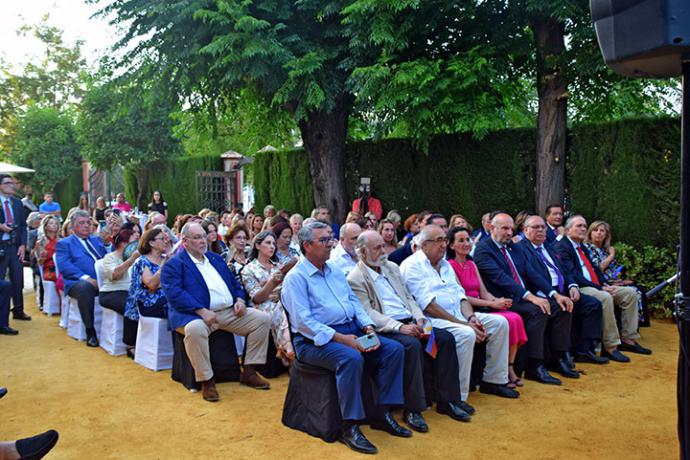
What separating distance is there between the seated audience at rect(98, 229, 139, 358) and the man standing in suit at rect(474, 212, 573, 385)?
357 centimetres

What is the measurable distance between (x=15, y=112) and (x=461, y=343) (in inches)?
1402

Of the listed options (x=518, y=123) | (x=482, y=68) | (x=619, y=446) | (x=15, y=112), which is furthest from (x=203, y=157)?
(x=619, y=446)

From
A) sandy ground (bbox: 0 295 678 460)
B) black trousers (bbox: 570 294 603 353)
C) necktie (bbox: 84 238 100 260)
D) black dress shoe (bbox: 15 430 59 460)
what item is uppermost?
necktie (bbox: 84 238 100 260)

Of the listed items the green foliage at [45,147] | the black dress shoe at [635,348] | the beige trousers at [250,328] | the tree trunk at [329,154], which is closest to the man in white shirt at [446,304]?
the beige trousers at [250,328]

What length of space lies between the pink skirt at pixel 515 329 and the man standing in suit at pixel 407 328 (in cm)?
81

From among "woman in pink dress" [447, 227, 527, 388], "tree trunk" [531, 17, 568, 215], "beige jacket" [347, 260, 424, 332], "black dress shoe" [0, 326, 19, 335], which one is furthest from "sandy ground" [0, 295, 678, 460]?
"tree trunk" [531, 17, 568, 215]

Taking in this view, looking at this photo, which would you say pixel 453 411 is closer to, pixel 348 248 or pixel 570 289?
pixel 348 248

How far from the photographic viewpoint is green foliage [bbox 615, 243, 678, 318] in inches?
318

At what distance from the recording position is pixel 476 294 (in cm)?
576

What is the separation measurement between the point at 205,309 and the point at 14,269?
4316 millimetres

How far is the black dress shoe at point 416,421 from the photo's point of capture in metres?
4.49

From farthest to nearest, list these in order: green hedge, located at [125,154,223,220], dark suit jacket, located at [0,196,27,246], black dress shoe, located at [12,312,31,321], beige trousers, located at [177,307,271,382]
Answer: green hedge, located at [125,154,223,220] < black dress shoe, located at [12,312,31,321] < dark suit jacket, located at [0,196,27,246] < beige trousers, located at [177,307,271,382]

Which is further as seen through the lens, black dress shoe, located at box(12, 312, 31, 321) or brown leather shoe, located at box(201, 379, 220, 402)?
black dress shoe, located at box(12, 312, 31, 321)

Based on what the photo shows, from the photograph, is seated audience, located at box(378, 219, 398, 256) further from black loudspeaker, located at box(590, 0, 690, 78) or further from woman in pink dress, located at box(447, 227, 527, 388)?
black loudspeaker, located at box(590, 0, 690, 78)
